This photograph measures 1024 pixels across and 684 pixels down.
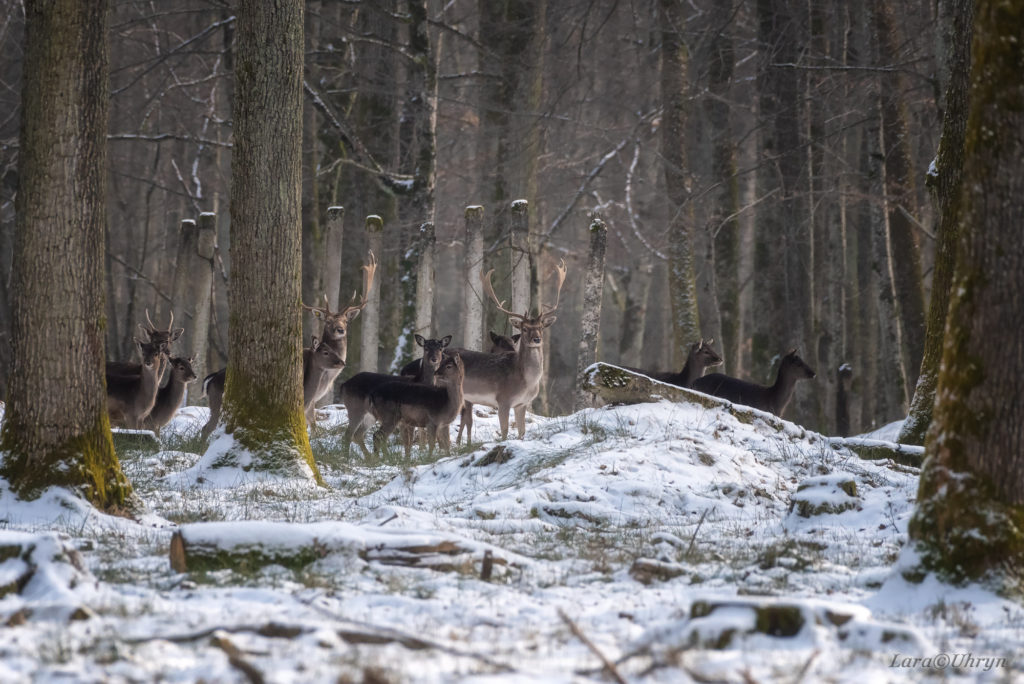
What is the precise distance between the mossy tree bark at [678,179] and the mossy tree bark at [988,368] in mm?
12166

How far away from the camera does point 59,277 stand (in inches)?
311

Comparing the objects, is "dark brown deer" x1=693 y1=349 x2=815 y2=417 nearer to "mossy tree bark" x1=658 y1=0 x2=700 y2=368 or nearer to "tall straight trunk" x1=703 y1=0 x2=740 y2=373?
"mossy tree bark" x1=658 y1=0 x2=700 y2=368

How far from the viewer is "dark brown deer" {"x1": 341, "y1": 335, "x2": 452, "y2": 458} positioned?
14.3m

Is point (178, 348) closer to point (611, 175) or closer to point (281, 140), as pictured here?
point (611, 175)

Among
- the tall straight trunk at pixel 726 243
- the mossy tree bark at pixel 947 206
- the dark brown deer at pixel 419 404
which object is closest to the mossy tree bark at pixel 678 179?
the tall straight trunk at pixel 726 243

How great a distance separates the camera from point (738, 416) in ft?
39.1

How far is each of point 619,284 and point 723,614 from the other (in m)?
31.3

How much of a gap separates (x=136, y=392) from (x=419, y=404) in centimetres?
400

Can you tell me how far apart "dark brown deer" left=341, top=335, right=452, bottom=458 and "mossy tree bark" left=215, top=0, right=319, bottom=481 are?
3482mm

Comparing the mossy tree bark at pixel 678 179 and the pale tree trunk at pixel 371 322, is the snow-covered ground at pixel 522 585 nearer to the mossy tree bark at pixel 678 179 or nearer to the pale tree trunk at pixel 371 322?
the mossy tree bark at pixel 678 179

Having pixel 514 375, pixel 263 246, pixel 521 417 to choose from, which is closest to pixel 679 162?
pixel 514 375

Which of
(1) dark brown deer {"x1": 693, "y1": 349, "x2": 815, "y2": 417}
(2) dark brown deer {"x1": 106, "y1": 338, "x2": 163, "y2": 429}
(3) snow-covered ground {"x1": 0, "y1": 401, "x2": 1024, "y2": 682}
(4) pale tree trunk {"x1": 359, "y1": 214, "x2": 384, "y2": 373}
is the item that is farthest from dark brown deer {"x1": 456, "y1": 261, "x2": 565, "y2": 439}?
(3) snow-covered ground {"x1": 0, "y1": 401, "x2": 1024, "y2": 682}

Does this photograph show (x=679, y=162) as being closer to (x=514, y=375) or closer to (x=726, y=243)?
(x=726, y=243)

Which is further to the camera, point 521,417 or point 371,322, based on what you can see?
point 371,322
